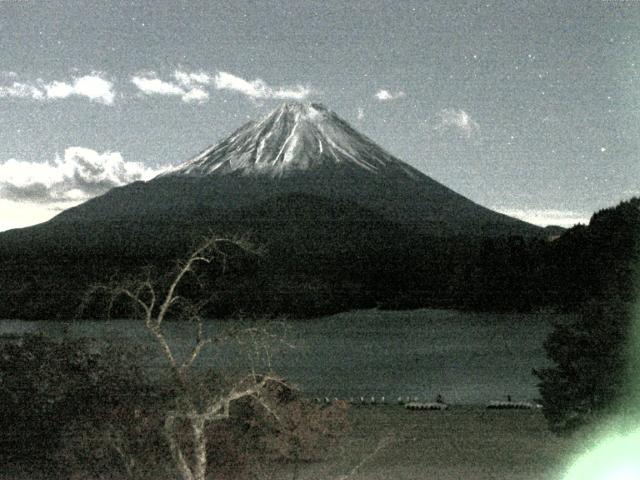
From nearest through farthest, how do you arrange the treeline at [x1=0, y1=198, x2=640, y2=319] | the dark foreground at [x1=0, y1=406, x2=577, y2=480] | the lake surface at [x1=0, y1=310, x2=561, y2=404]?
the dark foreground at [x1=0, y1=406, x2=577, y2=480] → the lake surface at [x1=0, y1=310, x2=561, y2=404] → the treeline at [x1=0, y1=198, x2=640, y2=319]

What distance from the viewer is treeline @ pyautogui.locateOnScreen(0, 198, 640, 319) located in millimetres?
56875

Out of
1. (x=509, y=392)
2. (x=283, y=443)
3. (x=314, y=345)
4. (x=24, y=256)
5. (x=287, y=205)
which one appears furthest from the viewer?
(x=287, y=205)

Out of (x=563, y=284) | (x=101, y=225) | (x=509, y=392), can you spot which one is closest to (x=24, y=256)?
(x=101, y=225)

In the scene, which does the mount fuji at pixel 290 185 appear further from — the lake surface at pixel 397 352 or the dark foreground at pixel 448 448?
the dark foreground at pixel 448 448

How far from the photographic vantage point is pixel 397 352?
45.0 meters

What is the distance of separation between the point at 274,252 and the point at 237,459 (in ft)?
205

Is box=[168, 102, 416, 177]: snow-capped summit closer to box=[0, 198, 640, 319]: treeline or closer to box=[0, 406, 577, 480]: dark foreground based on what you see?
box=[0, 198, 640, 319]: treeline

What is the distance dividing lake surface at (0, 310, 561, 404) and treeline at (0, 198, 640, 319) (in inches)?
69.4

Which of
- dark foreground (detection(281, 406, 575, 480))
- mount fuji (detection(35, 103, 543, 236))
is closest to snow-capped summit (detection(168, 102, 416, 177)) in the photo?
mount fuji (detection(35, 103, 543, 236))

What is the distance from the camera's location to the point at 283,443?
1087 cm

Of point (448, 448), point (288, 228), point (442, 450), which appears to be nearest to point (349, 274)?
point (288, 228)

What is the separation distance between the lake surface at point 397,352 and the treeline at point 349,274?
176 centimetres

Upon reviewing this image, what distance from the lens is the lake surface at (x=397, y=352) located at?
24.1 meters

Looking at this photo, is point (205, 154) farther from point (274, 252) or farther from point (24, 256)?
point (24, 256)
